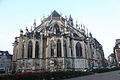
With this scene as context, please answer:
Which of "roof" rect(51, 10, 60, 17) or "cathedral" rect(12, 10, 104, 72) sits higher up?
"roof" rect(51, 10, 60, 17)

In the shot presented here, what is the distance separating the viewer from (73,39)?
45.4 m

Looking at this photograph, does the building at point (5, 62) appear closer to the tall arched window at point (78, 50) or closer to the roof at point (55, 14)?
the roof at point (55, 14)

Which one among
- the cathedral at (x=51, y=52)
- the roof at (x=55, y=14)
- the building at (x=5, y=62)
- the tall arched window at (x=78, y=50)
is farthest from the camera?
the building at (x=5, y=62)

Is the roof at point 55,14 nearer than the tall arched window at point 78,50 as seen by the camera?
No

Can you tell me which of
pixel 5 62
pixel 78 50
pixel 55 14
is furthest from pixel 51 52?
pixel 5 62

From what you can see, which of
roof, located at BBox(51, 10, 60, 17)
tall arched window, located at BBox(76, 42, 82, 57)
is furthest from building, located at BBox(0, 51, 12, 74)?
tall arched window, located at BBox(76, 42, 82, 57)

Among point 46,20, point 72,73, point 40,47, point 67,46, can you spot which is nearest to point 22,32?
point 40,47

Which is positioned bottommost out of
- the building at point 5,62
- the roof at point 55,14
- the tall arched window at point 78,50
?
the building at point 5,62

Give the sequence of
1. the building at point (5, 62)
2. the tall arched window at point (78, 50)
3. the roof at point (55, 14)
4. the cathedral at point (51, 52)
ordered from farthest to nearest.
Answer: the building at point (5, 62)
the roof at point (55, 14)
the tall arched window at point (78, 50)
the cathedral at point (51, 52)

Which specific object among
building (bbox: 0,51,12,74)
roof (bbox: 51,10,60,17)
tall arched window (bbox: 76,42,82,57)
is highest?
roof (bbox: 51,10,60,17)

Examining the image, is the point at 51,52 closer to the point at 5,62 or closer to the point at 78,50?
the point at 78,50

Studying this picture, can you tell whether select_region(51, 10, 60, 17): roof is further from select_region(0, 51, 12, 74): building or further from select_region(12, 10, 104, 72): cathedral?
select_region(0, 51, 12, 74): building

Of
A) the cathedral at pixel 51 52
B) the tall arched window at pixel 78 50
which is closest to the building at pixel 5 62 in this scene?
the cathedral at pixel 51 52

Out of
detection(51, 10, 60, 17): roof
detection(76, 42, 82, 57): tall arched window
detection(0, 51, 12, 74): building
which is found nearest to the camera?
detection(76, 42, 82, 57): tall arched window
